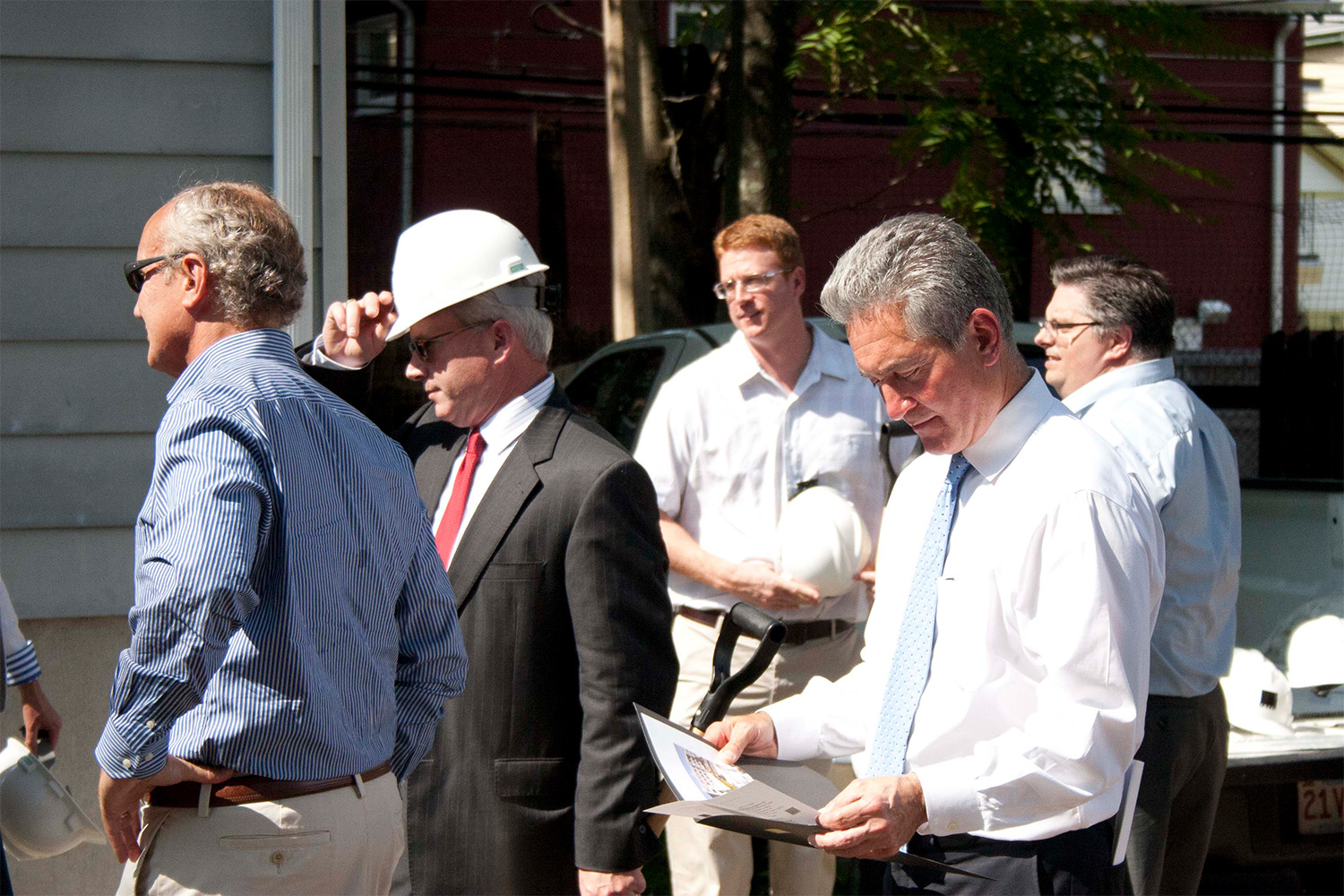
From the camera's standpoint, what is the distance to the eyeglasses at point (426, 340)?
2660 millimetres

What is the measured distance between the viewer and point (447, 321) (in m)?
2.65

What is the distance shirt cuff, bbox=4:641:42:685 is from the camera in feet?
9.68

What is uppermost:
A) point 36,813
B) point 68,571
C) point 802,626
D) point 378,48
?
Result: point 378,48

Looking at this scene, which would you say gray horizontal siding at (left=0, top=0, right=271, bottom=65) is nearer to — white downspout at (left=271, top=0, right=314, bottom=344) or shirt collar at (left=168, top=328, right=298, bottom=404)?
white downspout at (left=271, top=0, right=314, bottom=344)

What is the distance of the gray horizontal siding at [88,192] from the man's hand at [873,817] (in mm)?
2535

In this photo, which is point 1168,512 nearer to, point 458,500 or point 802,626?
point 802,626

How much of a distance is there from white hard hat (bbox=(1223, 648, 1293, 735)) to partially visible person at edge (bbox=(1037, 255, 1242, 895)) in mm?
977

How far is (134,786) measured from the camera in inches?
71.6

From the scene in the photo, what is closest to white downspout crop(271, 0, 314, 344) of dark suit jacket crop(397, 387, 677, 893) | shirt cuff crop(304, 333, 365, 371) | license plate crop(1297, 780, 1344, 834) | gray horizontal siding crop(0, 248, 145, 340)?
gray horizontal siding crop(0, 248, 145, 340)

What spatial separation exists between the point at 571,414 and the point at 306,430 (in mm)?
833

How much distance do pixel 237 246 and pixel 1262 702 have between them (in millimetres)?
3620

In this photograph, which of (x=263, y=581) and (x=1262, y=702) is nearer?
(x=263, y=581)

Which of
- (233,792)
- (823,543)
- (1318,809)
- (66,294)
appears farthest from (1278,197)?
(233,792)

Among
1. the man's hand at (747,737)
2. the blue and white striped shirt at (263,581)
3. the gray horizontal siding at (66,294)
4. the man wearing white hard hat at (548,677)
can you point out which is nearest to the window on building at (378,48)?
the gray horizontal siding at (66,294)
